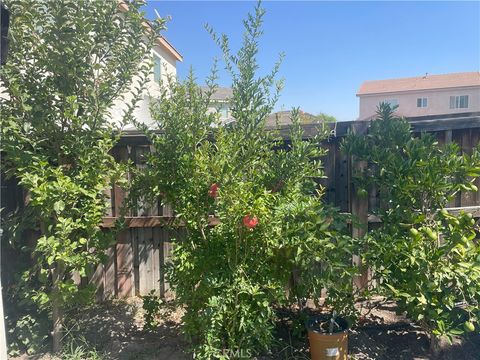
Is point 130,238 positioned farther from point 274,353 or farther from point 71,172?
point 274,353

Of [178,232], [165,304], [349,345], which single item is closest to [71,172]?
[178,232]

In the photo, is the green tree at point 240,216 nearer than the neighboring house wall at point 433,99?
Yes

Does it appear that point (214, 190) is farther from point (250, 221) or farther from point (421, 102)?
point (421, 102)

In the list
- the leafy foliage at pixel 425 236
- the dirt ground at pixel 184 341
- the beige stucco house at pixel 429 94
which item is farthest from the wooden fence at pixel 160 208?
the beige stucco house at pixel 429 94

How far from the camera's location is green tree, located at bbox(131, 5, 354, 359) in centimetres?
252

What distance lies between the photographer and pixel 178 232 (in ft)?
11.0

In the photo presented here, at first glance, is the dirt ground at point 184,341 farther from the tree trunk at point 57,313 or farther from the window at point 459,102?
the window at point 459,102

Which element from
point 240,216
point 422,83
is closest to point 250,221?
point 240,216

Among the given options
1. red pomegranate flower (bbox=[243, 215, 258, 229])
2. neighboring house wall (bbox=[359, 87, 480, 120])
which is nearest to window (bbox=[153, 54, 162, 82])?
red pomegranate flower (bbox=[243, 215, 258, 229])

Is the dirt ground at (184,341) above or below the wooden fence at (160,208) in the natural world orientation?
below

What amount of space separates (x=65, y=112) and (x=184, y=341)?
2113 millimetres

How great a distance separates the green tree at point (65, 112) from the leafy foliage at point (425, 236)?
2.15 m

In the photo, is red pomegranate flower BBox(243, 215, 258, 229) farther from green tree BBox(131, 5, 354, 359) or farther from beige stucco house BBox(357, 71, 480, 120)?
beige stucco house BBox(357, 71, 480, 120)

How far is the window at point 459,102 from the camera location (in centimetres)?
3406
